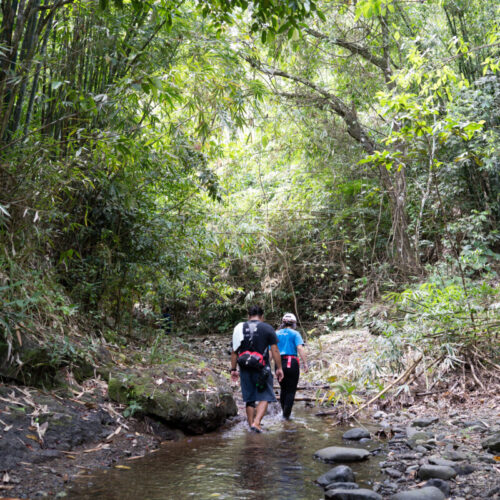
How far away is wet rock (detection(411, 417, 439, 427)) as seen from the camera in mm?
5113

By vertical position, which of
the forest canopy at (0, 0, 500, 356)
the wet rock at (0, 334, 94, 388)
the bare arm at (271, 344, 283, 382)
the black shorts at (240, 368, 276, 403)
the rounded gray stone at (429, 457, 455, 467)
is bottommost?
the rounded gray stone at (429, 457, 455, 467)

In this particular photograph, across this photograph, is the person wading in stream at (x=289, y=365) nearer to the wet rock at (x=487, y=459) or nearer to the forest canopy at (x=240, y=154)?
the forest canopy at (x=240, y=154)

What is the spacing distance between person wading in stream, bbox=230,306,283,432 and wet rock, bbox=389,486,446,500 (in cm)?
254

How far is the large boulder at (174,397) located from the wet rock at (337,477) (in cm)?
191

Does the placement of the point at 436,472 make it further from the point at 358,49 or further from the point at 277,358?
the point at 358,49

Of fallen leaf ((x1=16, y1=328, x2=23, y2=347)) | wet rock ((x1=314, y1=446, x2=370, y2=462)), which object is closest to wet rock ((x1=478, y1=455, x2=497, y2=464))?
wet rock ((x1=314, y1=446, x2=370, y2=462))

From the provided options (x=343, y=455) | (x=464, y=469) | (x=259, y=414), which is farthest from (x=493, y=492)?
(x=259, y=414)

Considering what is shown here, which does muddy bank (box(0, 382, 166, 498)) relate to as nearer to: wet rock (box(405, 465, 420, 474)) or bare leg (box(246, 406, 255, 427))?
bare leg (box(246, 406, 255, 427))

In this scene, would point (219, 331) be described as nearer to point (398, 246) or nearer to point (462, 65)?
point (398, 246)

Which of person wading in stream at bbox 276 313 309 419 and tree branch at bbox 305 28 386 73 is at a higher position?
tree branch at bbox 305 28 386 73

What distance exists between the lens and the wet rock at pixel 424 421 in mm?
5113

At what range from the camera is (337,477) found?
355cm

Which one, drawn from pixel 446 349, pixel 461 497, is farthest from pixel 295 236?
pixel 461 497

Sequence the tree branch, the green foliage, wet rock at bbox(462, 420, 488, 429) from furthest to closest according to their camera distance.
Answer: the tree branch → the green foliage → wet rock at bbox(462, 420, 488, 429)
